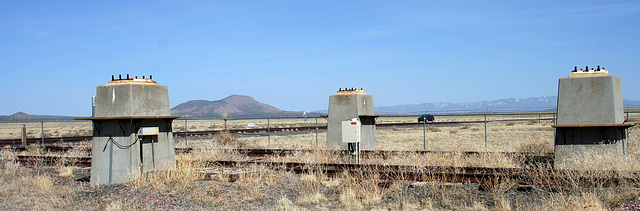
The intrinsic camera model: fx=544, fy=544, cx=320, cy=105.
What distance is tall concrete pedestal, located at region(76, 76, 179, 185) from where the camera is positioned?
515 inches

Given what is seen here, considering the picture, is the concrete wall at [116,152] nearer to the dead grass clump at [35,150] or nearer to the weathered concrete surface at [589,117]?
the weathered concrete surface at [589,117]

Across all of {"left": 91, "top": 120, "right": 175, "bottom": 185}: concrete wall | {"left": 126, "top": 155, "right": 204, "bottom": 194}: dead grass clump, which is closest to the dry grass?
{"left": 126, "top": 155, "right": 204, "bottom": 194}: dead grass clump

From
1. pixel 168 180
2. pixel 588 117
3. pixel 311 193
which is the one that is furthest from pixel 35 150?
pixel 588 117

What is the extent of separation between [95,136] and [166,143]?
1.74 m

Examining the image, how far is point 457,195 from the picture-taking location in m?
10.5

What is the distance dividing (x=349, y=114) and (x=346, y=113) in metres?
0.13

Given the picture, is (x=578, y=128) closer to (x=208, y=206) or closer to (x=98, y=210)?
(x=208, y=206)

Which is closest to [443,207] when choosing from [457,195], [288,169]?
[457,195]

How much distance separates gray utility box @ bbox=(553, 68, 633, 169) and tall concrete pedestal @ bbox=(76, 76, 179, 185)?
9.97 metres

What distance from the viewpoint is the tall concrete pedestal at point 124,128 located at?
13078mm

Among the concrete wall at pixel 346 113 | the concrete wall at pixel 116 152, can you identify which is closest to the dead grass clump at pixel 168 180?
the concrete wall at pixel 116 152

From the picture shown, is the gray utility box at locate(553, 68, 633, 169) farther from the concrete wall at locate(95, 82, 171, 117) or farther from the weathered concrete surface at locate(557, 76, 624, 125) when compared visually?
the concrete wall at locate(95, 82, 171, 117)

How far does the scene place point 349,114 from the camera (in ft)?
68.6

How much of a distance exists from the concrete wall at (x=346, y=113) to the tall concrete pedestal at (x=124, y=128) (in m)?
8.72
